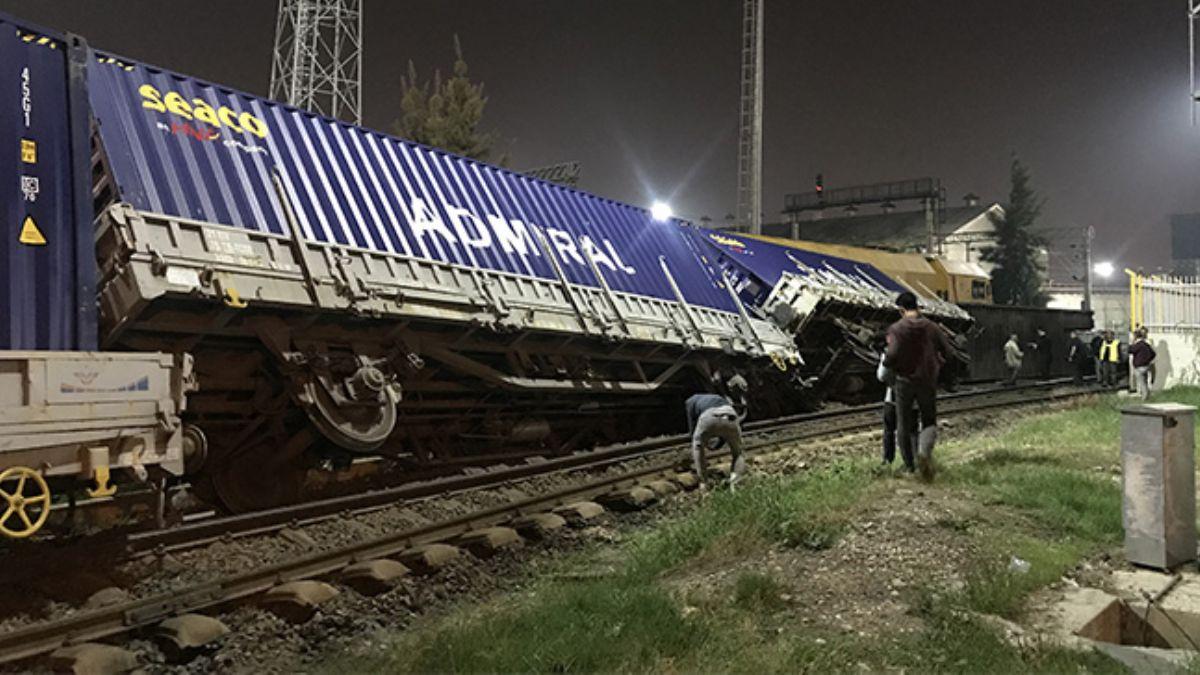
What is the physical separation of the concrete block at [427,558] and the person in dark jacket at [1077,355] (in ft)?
81.9

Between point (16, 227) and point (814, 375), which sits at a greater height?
point (16, 227)

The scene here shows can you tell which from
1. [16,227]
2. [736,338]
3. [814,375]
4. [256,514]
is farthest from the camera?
[814,375]

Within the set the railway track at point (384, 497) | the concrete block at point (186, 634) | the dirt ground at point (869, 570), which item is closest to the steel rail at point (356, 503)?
the railway track at point (384, 497)

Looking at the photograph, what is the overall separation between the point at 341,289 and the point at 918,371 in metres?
5.50

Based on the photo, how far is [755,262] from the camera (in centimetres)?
1455

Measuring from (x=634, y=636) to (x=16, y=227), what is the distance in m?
4.54

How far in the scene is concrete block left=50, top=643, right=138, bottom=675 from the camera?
12.9 ft

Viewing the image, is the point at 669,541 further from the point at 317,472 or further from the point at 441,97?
the point at 441,97

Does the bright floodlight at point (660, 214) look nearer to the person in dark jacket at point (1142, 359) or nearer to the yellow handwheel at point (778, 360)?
the yellow handwheel at point (778, 360)

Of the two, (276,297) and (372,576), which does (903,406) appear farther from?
(276,297)

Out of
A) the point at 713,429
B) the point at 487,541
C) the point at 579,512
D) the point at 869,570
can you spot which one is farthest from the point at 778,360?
the point at 869,570

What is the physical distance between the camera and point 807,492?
7.60 m

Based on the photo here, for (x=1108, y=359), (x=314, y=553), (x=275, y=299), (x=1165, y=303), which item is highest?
(x=1165, y=303)

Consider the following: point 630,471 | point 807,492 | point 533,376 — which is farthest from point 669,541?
point 533,376
